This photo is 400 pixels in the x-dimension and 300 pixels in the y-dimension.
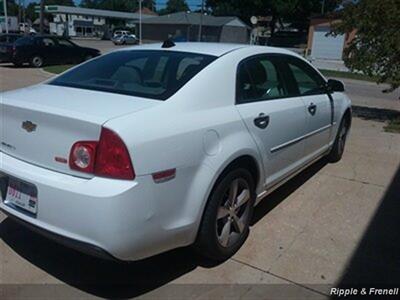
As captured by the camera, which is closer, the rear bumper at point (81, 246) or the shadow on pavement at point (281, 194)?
the rear bumper at point (81, 246)

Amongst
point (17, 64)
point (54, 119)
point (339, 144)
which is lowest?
point (17, 64)

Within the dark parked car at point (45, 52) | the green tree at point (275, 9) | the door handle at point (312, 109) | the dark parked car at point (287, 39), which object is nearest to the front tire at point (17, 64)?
the dark parked car at point (45, 52)

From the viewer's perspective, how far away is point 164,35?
58844 mm

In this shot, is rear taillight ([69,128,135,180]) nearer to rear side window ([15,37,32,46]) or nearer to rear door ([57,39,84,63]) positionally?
rear side window ([15,37,32,46])

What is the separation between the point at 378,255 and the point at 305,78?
2.11 m

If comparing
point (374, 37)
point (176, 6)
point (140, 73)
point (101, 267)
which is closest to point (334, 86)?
point (140, 73)

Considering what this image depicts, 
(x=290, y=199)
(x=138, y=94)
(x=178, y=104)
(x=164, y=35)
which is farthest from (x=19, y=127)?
(x=164, y=35)

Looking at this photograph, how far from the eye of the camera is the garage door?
43.6 meters

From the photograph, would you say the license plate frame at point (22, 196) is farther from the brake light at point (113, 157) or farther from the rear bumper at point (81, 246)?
the brake light at point (113, 157)

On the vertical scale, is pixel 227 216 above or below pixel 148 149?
below

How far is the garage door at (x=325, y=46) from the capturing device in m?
43.6

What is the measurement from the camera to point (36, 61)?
20172 millimetres

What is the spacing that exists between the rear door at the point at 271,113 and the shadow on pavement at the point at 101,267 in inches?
44.1

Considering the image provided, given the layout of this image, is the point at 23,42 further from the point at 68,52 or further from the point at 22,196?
the point at 22,196
